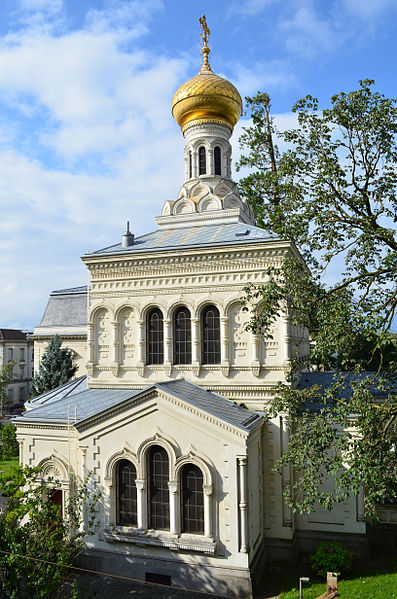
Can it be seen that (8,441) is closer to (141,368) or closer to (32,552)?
(141,368)

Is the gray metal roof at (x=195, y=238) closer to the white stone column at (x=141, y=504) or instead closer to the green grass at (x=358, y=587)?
the white stone column at (x=141, y=504)

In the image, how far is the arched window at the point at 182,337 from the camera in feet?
45.2

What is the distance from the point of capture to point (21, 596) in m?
8.55

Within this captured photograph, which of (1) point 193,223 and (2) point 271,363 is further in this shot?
(1) point 193,223

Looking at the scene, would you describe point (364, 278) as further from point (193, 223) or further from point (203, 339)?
point (193, 223)

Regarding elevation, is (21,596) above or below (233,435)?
below

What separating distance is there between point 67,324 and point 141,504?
1945 centimetres

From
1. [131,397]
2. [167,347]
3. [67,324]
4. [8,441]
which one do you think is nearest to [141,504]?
[131,397]

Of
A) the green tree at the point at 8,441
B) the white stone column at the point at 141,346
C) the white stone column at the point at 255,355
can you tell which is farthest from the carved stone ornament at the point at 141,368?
the green tree at the point at 8,441

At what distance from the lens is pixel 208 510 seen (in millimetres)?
10438

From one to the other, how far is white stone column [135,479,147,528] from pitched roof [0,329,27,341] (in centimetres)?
3309

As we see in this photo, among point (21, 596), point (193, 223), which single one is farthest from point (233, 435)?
point (193, 223)

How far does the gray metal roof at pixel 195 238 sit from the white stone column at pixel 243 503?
5938 mm

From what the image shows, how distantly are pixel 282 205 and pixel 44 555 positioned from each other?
7.96 metres
